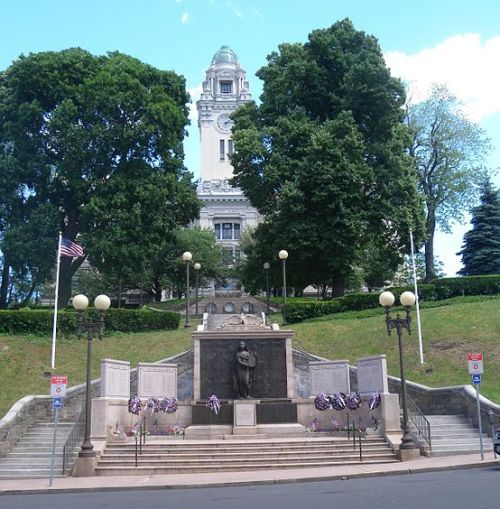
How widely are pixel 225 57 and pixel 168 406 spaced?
301 feet

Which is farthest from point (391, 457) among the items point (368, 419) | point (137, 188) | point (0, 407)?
point (137, 188)

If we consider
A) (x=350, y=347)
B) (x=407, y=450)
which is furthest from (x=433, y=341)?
(x=407, y=450)

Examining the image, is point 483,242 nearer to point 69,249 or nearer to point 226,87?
point 69,249

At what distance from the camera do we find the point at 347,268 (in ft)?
138

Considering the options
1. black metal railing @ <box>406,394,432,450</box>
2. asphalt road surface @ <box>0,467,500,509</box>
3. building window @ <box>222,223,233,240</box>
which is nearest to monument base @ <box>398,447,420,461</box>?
black metal railing @ <box>406,394,432,450</box>

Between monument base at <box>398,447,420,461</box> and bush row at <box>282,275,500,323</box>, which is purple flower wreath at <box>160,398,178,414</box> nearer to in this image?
monument base at <box>398,447,420,461</box>

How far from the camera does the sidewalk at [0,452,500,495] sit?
50.9 feet

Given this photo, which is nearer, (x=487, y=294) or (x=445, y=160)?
(x=487, y=294)

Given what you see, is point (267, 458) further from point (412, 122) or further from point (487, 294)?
point (412, 122)

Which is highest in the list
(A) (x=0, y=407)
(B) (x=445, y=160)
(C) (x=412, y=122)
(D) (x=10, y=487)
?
(C) (x=412, y=122)

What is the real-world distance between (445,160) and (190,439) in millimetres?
36834

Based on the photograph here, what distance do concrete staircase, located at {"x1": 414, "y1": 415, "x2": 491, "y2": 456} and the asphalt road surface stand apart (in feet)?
12.4

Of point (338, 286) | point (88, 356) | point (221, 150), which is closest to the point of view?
point (88, 356)

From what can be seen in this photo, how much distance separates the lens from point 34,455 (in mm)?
20078
